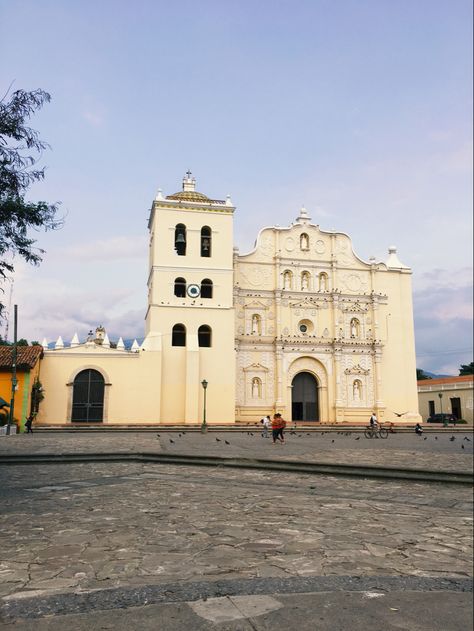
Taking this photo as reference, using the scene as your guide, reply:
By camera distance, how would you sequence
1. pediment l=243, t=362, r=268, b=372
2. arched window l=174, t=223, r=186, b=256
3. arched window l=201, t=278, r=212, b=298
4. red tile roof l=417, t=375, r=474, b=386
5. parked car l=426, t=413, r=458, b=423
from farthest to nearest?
red tile roof l=417, t=375, r=474, b=386, parked car l=426, t=413, r=458, b=423, pediment l=243, t=362, r=268, b=372, arched window l=174, t=223, r=186, b=256, arched window l=201, t=278, r=212, b=298

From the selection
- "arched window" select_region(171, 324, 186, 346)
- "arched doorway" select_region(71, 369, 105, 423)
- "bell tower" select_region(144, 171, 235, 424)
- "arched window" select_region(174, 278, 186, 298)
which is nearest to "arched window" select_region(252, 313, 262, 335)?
"bell tower" select_region(144, 171, 235, 424)

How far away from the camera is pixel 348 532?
4.42 meters

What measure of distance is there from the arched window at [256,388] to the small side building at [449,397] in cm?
1429

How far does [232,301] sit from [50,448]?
56.1 feet

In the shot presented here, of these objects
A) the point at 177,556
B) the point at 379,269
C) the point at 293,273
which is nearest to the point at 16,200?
the point at 177,556

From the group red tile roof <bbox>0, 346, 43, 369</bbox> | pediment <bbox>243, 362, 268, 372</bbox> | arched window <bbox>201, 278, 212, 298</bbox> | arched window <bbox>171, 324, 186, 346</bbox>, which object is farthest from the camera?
pediment <bbox>243, 362, 268, 372</bbox>

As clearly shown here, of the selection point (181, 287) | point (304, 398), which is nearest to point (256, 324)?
point (181, 287)

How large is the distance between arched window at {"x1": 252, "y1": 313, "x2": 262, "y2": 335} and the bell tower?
7.93ft

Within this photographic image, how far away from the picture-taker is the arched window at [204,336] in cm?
2838

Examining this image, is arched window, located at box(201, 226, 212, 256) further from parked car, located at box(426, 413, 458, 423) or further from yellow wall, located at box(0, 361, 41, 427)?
parked car, located at box(426, 413, 458, 423)

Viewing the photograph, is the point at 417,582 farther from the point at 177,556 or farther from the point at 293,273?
the point at 293,273

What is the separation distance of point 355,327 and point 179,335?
36.4 ft

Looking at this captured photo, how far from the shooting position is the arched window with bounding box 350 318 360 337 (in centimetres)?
3156

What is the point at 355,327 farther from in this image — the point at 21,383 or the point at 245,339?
the point at 21,383
